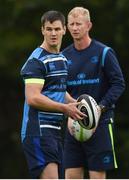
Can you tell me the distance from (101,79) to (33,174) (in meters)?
1.48

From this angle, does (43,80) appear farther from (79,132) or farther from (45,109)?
(79,132)

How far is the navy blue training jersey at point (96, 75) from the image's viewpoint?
10.1 m

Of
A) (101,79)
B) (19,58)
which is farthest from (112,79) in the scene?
(19,58)

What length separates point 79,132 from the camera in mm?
10062

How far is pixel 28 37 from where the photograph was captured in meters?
20.1

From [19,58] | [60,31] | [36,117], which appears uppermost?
[60,31]

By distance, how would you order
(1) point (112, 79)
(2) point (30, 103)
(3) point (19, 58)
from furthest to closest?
(3) point (19, 58)
(1) point (112, 79)
(2) point (30, 103)

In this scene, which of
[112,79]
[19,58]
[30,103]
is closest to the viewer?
[30,103]

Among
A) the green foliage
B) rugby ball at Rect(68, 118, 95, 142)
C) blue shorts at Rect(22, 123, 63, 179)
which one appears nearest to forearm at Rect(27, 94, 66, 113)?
blue shorts at Rect(22, 123, 63, 179)

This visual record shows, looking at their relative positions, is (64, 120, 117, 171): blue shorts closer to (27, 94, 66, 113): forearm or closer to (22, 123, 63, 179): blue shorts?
(22, 123, 63, 179): blue shorts

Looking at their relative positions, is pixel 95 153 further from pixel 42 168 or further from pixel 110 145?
pixel 42 168

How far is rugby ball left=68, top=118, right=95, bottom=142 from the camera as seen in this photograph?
32.9 feet

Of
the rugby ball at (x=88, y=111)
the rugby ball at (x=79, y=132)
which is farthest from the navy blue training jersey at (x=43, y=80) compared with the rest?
the rugby ball at (x=79, y=132)

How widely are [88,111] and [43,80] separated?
0.79 m
